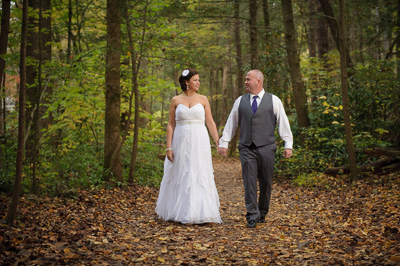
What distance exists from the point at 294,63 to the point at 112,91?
576cm

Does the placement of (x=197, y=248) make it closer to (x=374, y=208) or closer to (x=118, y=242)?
(x=118, y=242)

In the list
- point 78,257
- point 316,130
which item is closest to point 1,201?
point 78,257

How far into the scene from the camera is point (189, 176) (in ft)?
21.8

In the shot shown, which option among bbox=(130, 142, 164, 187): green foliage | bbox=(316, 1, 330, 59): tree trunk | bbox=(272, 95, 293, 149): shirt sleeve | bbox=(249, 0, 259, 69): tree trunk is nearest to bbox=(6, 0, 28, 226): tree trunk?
bbox=(272, 95, 293, 149): shirt sleeve

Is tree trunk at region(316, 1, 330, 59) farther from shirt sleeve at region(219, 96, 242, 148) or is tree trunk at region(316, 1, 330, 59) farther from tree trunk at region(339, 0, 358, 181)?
shirt sleeve at region(219, 96, 242, 148)

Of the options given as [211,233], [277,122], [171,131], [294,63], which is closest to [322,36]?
[294,63]

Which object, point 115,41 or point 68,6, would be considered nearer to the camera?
point 115,41

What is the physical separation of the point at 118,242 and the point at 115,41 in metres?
5.84

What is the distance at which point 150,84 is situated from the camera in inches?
463

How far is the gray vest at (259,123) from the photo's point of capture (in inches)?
236

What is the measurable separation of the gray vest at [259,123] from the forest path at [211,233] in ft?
4.40

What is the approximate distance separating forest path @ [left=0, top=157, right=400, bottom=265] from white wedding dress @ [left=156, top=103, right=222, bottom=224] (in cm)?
26

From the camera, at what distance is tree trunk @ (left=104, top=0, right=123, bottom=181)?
9.44 metres

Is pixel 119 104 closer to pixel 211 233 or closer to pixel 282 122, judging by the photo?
pixel 282 122
